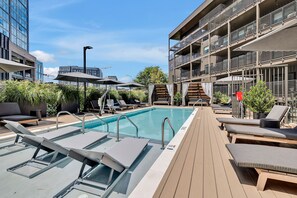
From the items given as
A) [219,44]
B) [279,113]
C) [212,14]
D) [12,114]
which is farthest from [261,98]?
[212,14]

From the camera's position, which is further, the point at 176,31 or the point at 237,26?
the point at 176,31

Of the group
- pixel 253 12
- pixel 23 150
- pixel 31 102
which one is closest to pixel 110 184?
pixel 23 150

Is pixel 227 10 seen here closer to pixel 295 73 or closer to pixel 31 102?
pixel 295 73

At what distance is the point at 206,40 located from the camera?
21969mm

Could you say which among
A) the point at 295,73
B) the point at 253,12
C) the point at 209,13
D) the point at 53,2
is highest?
the point at 209,13

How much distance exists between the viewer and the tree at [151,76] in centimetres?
3669

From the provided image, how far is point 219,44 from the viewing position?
18.8m

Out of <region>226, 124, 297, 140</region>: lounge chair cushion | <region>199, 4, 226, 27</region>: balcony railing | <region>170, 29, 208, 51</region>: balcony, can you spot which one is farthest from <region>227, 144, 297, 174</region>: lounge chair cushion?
<region>170, 29, 208, 51</region>: balcony

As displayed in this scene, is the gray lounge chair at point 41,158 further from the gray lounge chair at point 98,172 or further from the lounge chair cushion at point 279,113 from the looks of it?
the lounge chair cushion at point 279,113

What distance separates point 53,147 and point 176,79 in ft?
84.4

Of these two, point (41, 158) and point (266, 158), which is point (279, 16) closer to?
point (266, 158)

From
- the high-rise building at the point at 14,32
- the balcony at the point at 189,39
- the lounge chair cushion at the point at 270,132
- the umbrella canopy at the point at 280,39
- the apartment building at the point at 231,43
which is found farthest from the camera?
the balcony at the point at 189,39

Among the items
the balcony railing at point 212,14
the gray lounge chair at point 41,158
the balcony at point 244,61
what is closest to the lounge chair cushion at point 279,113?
the gray lounge chair at point 41,158

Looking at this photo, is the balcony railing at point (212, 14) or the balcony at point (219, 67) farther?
the balcony railing at point (212, 14)
